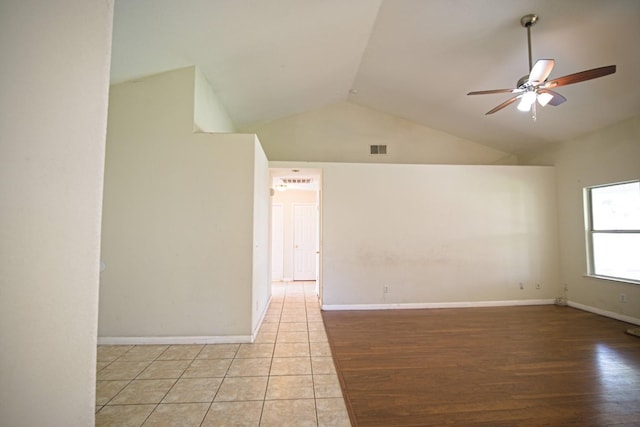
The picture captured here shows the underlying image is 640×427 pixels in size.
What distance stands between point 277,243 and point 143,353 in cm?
461

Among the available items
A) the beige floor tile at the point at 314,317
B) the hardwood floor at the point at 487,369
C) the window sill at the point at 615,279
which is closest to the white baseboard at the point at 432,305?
the beige floor tile at the point at 314,317

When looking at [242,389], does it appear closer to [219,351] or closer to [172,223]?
[219,351]

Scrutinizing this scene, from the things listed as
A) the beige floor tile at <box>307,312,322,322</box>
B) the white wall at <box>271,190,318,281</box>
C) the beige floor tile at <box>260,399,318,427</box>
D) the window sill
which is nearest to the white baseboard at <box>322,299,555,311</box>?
the beige floor tile at <box>307,312,322,322</box>

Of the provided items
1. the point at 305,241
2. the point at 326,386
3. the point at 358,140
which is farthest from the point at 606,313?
the point at 305,241

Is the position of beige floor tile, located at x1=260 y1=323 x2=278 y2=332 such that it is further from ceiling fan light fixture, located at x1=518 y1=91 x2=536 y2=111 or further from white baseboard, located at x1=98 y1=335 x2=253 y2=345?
ceiling fan light fixture, located at x1=518 y1=91 x2=536 y2=111

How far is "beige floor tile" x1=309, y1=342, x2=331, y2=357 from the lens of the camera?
292 centimetres

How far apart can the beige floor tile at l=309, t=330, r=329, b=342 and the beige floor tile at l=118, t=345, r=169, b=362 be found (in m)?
1.66

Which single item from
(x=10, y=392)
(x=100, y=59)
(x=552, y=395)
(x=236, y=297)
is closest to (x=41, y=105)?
(x=100, y=59)

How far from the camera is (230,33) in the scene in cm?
280

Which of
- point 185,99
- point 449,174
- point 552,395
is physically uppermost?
point 185,99

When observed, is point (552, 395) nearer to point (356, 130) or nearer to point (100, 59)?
point (100, 59)

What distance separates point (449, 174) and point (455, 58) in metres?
1.96

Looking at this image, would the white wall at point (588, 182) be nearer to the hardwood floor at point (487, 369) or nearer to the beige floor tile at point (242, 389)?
the hardwood floor at point (487, 369)

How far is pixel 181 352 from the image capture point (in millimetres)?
2920
